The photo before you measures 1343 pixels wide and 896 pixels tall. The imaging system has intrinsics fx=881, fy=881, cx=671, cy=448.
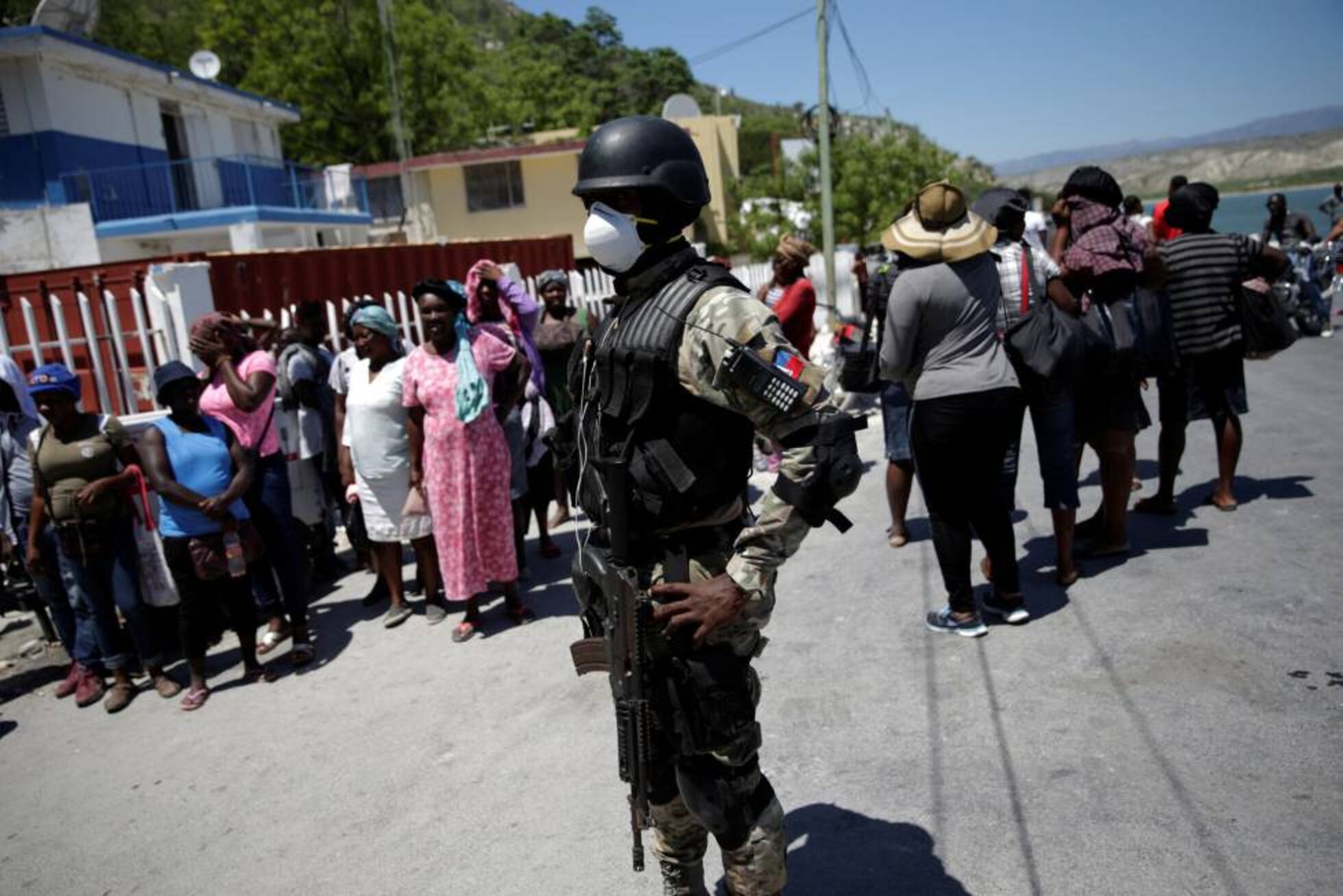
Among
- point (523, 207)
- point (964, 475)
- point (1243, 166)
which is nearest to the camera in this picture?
point (964, 475)

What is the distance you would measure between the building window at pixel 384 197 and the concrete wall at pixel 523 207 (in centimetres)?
166

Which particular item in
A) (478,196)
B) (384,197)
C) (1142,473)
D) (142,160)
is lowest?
(1142,473)

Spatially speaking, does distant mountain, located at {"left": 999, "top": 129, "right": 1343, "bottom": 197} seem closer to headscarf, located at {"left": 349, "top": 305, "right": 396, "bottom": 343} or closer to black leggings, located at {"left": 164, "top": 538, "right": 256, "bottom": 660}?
headscarf, located at {"left": 349, "top": 305, "right": 396, "bottom": 343}

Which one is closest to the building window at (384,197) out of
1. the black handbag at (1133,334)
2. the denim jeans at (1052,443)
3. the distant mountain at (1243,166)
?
the black handbag at (1133,334)

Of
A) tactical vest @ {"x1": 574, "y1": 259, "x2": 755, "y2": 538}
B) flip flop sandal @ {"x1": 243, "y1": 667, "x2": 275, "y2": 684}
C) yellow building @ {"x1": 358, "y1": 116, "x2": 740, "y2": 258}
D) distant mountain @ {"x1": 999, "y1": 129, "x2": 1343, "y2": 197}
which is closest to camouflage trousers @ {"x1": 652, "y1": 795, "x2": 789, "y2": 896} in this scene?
tactical vest @ {"x1": 574, "y1": 259, "x2": 755, "y2": 538}

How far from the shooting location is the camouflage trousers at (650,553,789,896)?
85.7 inches

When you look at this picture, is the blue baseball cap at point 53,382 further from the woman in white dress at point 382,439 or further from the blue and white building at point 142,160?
the blue and white building at point 142,160

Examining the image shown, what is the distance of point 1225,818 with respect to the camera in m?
2.58

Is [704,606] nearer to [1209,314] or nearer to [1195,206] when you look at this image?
[1209,314]

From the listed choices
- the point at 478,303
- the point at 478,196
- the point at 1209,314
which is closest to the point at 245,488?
the point at 478,303

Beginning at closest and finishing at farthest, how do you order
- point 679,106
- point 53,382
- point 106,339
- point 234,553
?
point 53,382 < point 234,553 < point 106,339 < point 679,106

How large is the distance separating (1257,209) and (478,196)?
39.5 m

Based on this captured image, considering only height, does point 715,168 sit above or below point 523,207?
above

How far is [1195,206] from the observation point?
489 cm
